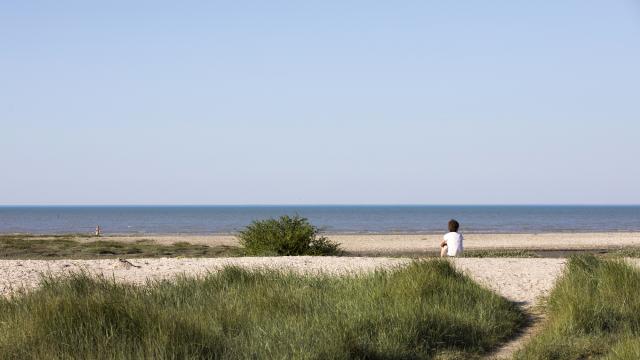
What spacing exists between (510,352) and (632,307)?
2573 mm

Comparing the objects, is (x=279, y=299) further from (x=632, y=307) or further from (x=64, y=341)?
(x=632, y=307)

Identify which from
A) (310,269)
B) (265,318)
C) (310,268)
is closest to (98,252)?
(310,268)

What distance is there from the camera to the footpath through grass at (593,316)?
10055 millimetres

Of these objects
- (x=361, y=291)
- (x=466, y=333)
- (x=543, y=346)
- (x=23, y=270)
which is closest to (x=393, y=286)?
(x=361, y=291)

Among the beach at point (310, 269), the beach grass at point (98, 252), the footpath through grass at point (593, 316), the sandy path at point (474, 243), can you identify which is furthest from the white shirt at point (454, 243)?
the sandy path at point (474, 243)

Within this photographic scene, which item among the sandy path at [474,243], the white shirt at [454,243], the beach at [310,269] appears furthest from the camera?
the sandy path at [474,243]

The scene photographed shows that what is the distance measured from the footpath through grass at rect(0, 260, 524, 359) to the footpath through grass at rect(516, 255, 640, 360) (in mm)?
760

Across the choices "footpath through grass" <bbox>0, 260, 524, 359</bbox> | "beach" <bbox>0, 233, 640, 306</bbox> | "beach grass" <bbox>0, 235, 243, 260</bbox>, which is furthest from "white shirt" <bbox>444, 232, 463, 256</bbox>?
"beach grass" <bbox>0, 235, 243, 260</bbox>

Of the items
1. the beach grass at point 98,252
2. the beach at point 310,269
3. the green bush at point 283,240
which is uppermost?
the green bush at point 283,240

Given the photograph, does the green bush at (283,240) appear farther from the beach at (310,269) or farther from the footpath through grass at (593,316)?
the footpath through grass at (593,316)

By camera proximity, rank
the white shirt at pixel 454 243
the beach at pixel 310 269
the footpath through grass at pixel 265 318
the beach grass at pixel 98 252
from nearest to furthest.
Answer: the footpath through grass at pixel 265 318, the beach at pixel 310 269, the white shirt at pixel 454 243, the beach grass at pixel 98 252

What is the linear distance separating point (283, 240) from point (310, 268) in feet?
19.8

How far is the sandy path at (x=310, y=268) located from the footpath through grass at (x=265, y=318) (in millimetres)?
2056

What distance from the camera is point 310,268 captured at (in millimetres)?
17859
